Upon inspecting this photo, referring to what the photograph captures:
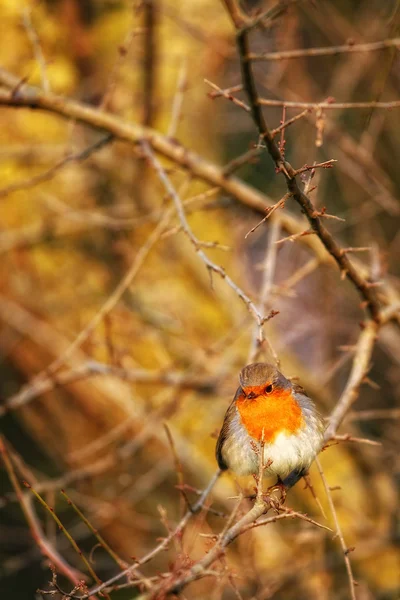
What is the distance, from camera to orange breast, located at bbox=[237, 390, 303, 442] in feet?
6.78

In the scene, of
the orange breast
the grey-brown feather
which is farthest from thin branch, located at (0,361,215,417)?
the orange breast

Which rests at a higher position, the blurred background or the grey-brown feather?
the blurred background

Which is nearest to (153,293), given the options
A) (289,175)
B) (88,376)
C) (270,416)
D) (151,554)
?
(88,376)

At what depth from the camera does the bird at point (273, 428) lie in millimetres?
2012

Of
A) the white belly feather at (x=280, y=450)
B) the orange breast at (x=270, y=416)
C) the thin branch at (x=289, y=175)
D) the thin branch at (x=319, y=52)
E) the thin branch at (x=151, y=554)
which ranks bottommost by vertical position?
the thin branch at (x=151, y=554)

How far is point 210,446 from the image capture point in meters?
4.51

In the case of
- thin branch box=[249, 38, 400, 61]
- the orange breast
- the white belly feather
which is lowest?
the white belly feather

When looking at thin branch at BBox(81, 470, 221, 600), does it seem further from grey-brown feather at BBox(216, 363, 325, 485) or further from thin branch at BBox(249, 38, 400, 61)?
thin branch at BBox(249, 38, 400, 61)

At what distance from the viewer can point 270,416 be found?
2.08 metres

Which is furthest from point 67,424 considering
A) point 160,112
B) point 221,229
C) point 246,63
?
point 246,63

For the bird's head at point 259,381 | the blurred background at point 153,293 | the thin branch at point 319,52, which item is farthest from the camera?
the blurred background at point 153,293

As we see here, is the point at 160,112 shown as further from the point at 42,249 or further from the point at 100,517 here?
the point at 100,517

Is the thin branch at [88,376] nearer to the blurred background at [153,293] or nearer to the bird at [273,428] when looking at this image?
the blurred background at [153,293]


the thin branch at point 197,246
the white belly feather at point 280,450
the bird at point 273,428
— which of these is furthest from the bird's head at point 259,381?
the thin branch at point 197,246
